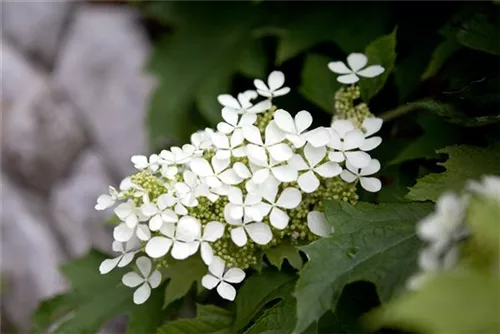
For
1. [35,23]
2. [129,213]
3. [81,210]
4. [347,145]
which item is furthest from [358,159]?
[35,23]

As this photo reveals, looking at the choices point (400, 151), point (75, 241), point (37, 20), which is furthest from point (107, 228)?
point (400, 151)

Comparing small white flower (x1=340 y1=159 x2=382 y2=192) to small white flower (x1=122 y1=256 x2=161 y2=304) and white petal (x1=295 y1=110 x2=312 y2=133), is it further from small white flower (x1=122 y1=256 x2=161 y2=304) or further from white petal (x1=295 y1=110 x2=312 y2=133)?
small white flower (x1=122 y1=256 x2=161 y2=304)

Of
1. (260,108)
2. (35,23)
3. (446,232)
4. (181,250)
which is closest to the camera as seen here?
(446,232)

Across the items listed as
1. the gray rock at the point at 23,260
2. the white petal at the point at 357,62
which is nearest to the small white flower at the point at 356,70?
the white petal at the point at 357,62

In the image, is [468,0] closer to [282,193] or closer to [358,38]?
[358,38]

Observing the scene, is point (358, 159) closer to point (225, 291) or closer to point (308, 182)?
point (308, 182)

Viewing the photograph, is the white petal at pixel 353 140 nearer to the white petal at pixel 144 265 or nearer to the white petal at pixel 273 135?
the white petal at pixel 273 135

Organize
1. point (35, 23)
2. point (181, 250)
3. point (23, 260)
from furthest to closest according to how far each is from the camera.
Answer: point (35, 23)
point (23, 260)
point (181, 250)
